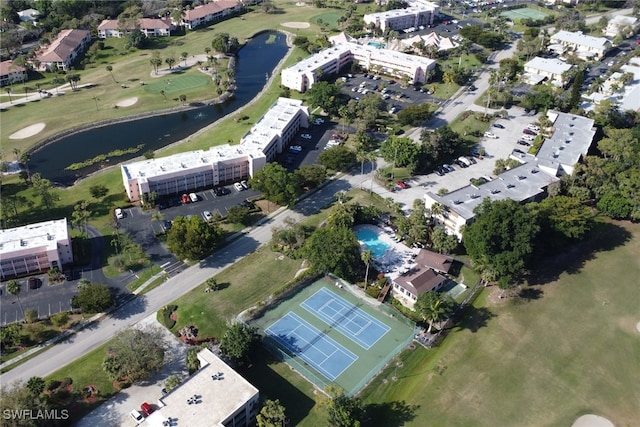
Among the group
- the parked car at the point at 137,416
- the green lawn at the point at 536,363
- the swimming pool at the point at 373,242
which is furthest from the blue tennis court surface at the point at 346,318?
the parked car at the point at 137,416

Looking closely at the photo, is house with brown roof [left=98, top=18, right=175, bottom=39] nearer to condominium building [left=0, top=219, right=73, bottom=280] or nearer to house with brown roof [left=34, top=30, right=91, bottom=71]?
house with brown roof [left=34, top=30, right=91, bottom=71]

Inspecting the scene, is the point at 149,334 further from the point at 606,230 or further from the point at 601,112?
the point at 601,112

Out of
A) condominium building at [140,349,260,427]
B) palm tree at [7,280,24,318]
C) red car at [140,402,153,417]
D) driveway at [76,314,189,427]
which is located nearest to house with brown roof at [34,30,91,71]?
palm tree at [7,280,24,318]

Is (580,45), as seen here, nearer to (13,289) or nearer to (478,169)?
(478,169)

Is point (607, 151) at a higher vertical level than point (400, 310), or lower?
higher

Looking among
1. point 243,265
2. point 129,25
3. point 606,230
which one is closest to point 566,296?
point 606,230

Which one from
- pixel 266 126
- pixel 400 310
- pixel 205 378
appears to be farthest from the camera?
pixel 266 126

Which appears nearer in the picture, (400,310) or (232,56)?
(400,310)

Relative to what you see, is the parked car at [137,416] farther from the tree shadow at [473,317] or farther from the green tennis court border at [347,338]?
the tree shadow at [473,317]
